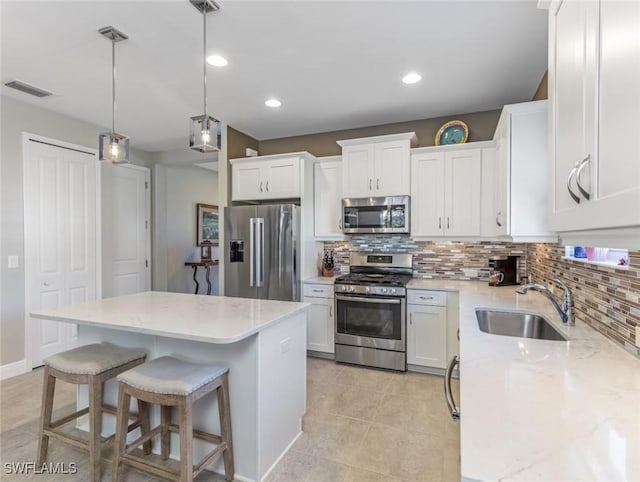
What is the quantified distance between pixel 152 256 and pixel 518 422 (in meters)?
5.35

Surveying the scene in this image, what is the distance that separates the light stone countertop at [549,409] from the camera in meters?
0.70

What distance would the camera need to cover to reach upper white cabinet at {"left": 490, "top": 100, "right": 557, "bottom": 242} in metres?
2.07

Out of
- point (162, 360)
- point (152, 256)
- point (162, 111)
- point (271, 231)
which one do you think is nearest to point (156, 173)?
point (152, 256)

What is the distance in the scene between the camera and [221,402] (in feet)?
5.77

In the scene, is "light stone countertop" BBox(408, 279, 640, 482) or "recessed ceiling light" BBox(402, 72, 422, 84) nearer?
"light stone countertop" BBox(408, 279, 640, 482)

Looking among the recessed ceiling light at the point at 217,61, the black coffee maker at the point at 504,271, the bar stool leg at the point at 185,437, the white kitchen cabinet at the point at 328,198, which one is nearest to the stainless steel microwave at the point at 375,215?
the white kitchen cabinet at the point at 328,198

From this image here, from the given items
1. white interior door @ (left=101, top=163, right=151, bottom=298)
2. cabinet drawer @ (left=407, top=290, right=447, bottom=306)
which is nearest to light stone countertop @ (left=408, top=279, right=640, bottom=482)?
cabinet drawer @ (left=407, top=290, right=447, bottom=306)

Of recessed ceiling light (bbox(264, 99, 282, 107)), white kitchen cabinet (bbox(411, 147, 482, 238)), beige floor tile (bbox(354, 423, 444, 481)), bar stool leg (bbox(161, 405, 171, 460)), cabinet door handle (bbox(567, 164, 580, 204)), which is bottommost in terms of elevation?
beige floor tile (bbox(354, 423, 444, 481))

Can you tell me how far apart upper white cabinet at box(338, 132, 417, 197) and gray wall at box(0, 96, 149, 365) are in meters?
3.34

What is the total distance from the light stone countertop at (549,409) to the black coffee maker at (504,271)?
1.62m

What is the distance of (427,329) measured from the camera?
322 centimetres

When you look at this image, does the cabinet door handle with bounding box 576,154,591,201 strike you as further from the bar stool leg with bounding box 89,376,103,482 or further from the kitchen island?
the bar stool leg with bounding box 89,376,103,482

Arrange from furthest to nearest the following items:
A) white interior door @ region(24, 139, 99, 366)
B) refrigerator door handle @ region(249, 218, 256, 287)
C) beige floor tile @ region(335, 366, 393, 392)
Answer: refrigerator door handle @ region(249, 218, 256, 287), white interior door @ region(24, 139, 99, 366), beige floor tile @ region(335, 366, 393, 392)

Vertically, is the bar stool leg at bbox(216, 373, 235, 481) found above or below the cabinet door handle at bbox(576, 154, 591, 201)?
below
